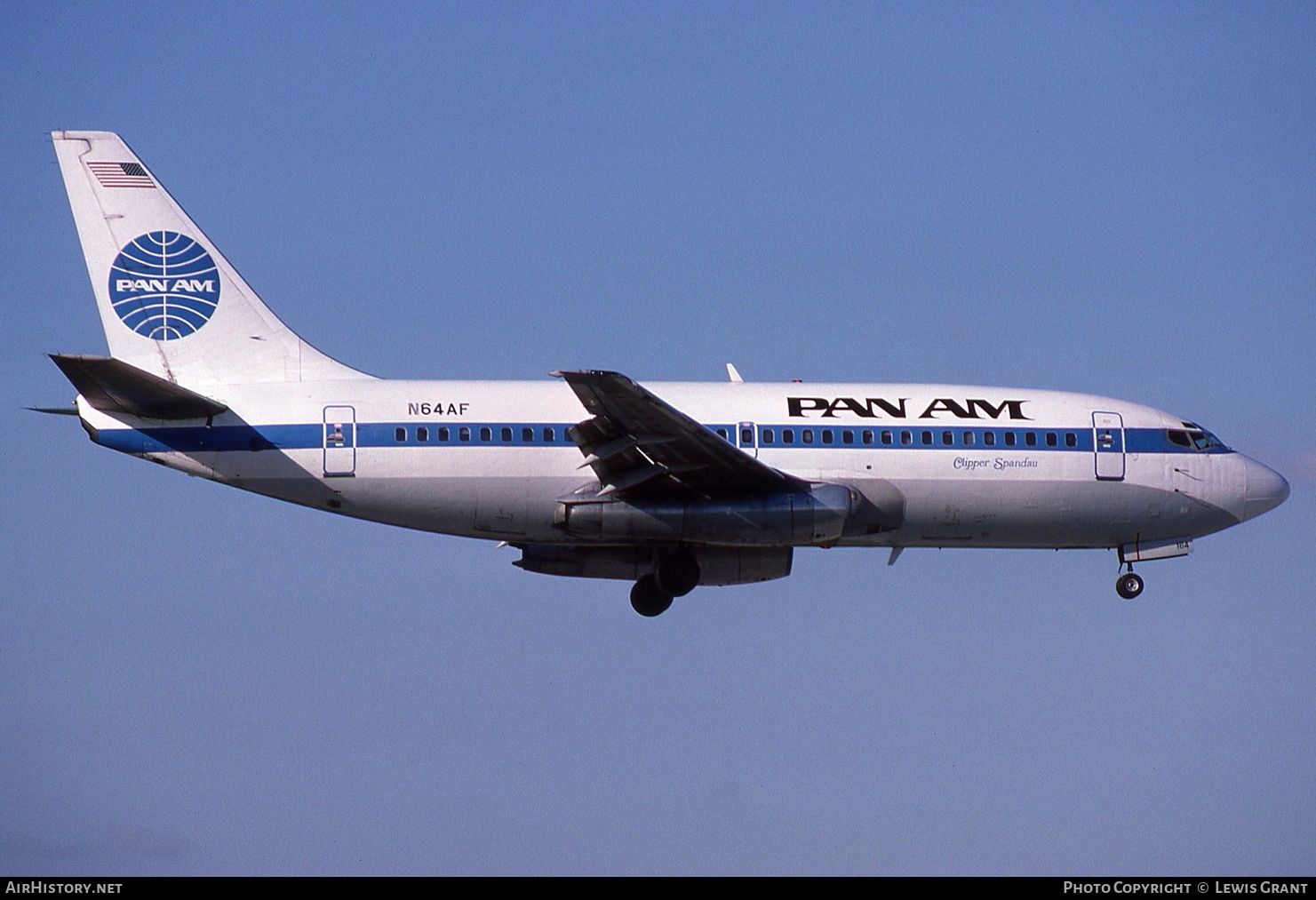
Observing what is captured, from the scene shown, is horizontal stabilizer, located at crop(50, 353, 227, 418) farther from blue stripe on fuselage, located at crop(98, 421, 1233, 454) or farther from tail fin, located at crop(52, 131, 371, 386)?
tail fin, located at crop(52, 131, 371, 386)

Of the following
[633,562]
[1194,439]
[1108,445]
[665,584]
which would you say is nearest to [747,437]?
[665,584]

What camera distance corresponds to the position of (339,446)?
114 feet

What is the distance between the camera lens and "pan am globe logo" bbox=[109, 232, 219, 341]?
119 feet

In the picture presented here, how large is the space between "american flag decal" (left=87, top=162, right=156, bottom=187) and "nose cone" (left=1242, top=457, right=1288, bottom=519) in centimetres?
2518

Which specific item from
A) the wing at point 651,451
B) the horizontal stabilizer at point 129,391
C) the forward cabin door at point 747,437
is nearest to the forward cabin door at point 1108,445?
the wing at point 651,451

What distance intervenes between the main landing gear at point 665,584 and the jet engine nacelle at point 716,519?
7.99ft

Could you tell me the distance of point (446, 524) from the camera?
3538cm

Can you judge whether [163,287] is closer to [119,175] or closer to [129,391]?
[119,175]

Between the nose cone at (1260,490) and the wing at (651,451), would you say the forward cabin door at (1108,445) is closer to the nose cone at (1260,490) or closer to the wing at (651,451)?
the nose cone at (1260,490)

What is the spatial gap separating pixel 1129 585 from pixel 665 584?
1049 centimetres

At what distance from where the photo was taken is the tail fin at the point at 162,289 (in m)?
36.0
